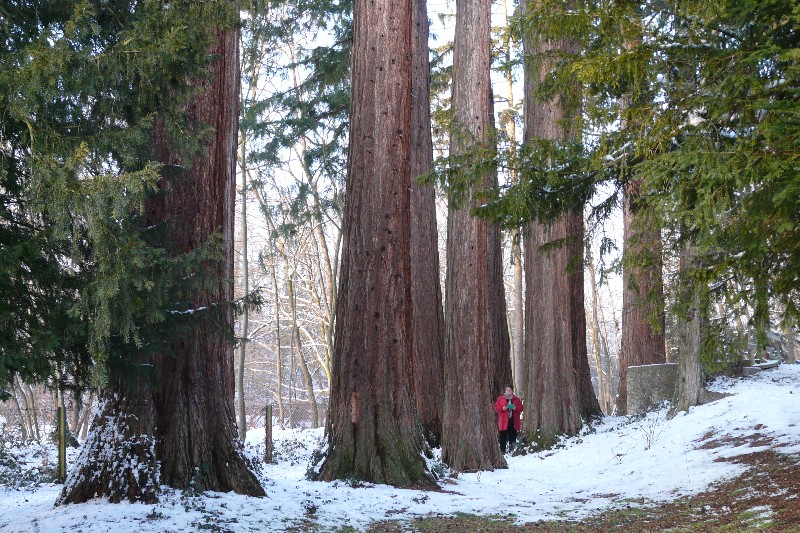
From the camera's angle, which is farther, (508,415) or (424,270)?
(508,415)

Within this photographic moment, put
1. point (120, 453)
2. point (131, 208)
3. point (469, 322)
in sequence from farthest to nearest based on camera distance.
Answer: point (469, 322) → point (120, 453) → point (131, 208)

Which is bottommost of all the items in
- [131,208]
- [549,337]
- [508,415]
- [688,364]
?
[508,415]

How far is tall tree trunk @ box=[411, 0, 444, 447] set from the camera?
45.1 feet

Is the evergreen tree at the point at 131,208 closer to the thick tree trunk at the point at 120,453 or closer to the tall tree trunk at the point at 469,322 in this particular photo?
the thick tree trunk at the point at 120,453

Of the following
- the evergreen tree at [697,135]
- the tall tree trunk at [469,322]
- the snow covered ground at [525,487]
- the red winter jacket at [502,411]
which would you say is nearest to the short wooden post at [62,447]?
the snow covered ground at [525,487]

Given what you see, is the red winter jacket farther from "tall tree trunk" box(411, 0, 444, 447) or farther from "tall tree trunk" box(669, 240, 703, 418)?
"tall tree trunk" box(669, 240, 703, 418)

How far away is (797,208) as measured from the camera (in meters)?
5.89

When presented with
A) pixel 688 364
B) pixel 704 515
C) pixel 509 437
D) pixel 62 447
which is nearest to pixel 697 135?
pixel 704 515

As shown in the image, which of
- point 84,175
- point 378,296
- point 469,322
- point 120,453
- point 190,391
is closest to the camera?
point 84,175

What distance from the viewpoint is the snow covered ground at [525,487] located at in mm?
6418

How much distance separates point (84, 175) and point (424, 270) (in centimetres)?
901

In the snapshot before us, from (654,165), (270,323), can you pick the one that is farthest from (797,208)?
(270,323)

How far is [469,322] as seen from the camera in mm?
11961

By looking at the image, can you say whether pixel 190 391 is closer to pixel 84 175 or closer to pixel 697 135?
pixel 84 175
